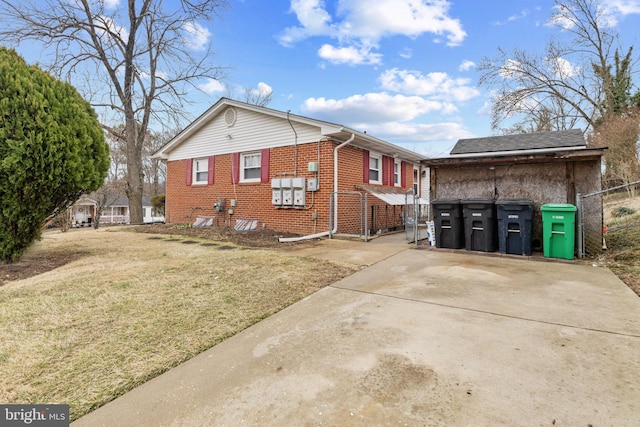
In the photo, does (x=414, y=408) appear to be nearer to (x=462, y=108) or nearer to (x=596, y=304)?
(x=596, y=304)

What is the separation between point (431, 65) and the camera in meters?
13.3

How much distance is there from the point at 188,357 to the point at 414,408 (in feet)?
5.73

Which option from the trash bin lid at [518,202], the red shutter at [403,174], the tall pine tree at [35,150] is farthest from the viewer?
the red shutter at [403,174]

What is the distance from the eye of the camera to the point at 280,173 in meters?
10.2

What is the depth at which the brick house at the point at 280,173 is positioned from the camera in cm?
937

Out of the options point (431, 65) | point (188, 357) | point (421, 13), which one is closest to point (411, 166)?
point (431, 65)

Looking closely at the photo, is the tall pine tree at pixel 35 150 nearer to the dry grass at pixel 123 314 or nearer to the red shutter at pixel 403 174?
the dry grass at pixel 123 314

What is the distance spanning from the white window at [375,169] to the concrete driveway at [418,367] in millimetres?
7828

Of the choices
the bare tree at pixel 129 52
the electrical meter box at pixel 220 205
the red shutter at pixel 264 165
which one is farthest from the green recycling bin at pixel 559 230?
the bare tree at pixel 129 52

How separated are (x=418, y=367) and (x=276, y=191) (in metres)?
8.27

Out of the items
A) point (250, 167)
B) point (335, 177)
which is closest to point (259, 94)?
point (250, 167)

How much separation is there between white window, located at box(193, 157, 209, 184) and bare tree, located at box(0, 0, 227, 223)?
5.95 metres

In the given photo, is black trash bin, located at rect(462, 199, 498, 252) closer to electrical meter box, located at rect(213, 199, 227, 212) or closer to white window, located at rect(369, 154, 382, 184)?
white window, located at rect(369, 154, 382, 184)

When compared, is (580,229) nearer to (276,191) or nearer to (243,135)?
(276,191)
